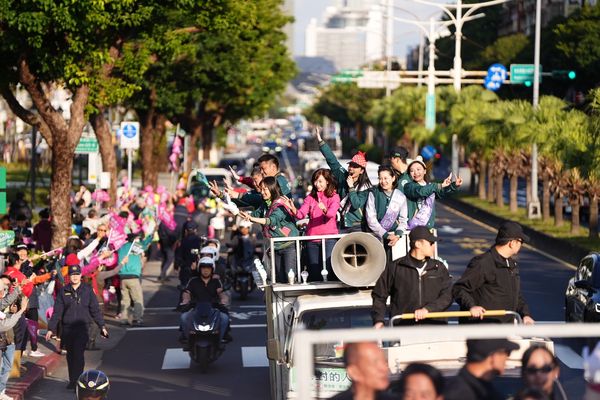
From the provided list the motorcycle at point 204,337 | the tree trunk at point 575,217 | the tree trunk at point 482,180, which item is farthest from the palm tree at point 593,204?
the tree trunk at point 482,180

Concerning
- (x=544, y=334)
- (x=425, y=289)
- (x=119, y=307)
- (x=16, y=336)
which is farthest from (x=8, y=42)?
(x=544, y=334)

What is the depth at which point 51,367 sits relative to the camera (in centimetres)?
1862

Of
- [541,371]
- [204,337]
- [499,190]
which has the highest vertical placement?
[541,371]

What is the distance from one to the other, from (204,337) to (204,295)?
0.61 m

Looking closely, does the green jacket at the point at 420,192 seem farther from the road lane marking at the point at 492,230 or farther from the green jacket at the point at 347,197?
the road lane marking at the point at 492,230

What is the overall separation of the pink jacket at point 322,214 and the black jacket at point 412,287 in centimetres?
330

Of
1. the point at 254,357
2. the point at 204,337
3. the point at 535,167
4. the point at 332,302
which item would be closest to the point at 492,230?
the point at 535,167

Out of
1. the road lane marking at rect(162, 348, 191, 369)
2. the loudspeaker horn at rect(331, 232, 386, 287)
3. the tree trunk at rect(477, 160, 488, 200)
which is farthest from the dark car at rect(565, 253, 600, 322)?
the tree trunk at rect(477, 160, 488, 200)

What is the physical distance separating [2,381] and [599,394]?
10480 millimetres

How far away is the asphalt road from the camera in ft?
55.1

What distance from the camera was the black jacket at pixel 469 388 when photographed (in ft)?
19.6

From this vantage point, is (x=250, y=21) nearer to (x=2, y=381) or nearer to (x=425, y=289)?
(x=2, y=381)

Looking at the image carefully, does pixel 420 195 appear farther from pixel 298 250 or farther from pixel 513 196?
pixel 513 196

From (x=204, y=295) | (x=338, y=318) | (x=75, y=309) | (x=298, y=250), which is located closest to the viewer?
(x=338, y=318)
